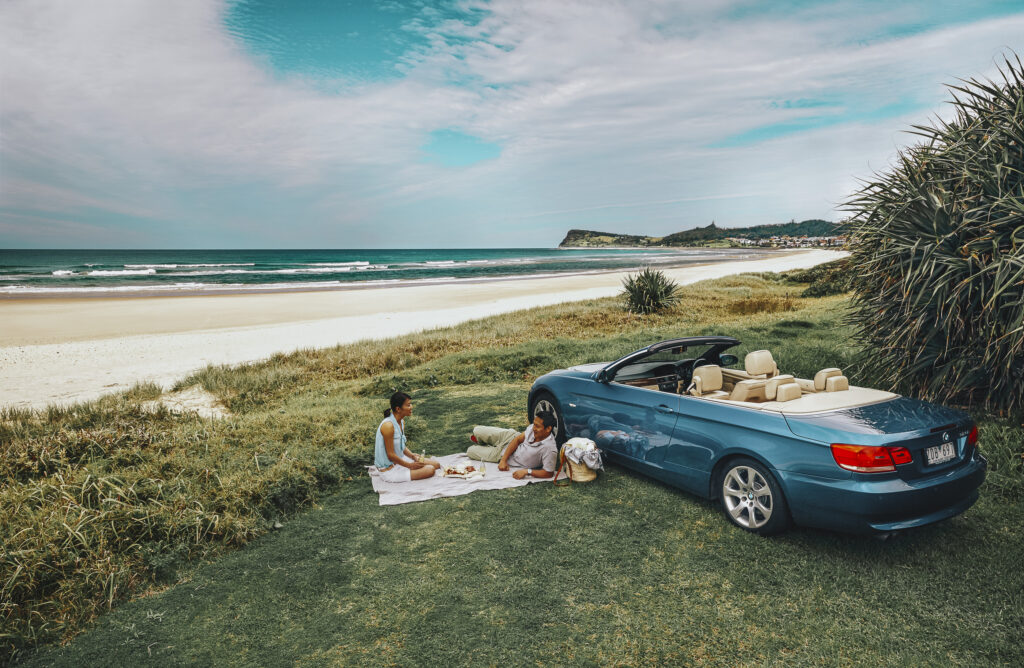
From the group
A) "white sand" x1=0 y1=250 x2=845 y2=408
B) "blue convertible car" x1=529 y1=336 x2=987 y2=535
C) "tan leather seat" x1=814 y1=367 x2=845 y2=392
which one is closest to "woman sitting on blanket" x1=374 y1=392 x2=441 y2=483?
"blue convertible car" x1=529 y1=336 x2=987 y2=535

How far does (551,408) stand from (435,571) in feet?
9.96

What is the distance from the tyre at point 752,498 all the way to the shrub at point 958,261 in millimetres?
3443

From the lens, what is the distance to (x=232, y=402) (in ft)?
34.4

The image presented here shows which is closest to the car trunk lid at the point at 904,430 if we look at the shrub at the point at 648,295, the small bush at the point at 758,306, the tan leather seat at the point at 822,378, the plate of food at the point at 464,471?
the tan leather seat at the point at 822,378

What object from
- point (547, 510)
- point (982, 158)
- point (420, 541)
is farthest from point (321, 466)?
point (982, 158)

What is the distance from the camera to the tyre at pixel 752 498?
14.9 ft

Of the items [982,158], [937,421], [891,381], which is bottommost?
[891,381]

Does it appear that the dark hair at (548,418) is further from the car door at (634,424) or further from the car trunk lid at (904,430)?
the car trunk lid at (904,430)

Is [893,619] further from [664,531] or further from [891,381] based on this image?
[891,381]

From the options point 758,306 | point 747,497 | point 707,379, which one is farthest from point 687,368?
point 758,306

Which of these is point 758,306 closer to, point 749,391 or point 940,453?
point 749,391

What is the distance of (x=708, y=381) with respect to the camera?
221 inches

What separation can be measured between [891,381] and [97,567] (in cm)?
913

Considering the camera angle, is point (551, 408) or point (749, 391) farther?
point (551, 408)
